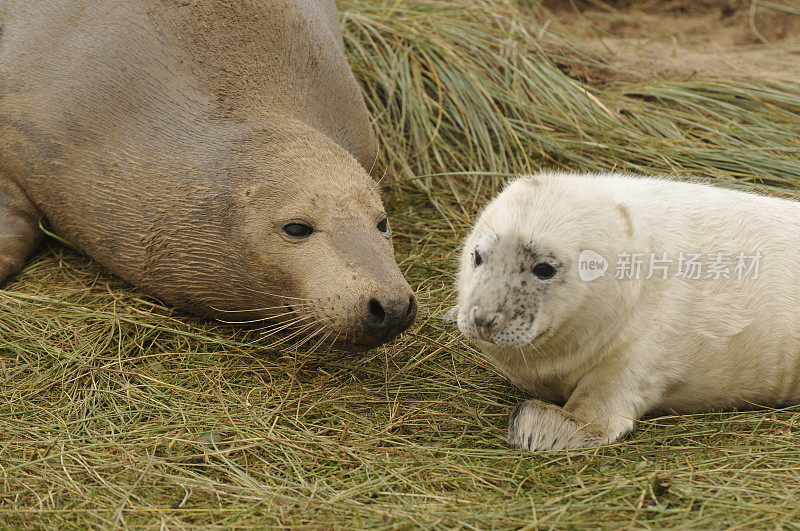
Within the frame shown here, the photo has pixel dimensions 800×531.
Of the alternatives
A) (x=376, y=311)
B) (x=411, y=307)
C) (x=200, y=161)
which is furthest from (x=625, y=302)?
(x=200, y=161)

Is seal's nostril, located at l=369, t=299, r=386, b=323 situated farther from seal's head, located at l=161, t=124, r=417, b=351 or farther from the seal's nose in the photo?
the seal's nose

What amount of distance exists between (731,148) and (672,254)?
2.49 metres

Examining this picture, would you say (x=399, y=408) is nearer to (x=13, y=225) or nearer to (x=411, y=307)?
(x=411, y=307)

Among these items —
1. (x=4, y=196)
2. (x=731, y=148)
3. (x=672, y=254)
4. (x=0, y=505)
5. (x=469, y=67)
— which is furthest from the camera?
(x=469, y=67)

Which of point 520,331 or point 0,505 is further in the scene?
point 520,331

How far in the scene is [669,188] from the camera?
13.1 feet

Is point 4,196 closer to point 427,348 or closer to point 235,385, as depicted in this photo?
point 235,385

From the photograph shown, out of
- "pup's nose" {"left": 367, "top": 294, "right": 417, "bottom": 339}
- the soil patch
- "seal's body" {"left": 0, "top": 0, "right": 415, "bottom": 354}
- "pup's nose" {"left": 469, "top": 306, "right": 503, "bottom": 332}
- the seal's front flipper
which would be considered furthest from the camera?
the soil patch

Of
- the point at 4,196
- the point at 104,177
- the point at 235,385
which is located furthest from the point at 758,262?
the point at 4,196

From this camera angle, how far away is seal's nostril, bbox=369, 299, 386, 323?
3.88 metres
